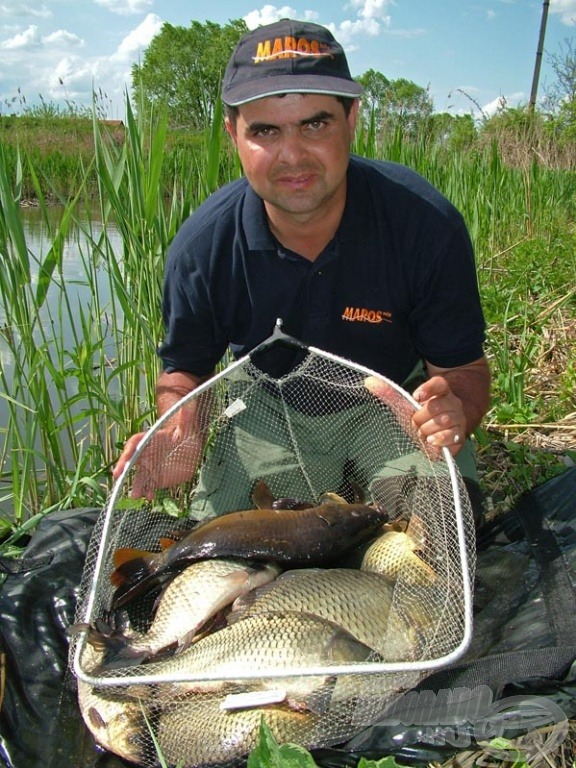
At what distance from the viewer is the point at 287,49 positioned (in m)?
2.06

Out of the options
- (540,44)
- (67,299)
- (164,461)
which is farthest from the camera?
(540,44)

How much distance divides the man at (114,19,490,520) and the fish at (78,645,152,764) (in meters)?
0.70

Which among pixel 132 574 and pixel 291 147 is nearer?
pixel 132 574

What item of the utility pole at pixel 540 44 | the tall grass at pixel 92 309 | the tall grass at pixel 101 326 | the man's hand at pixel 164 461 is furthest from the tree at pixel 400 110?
the utility pole at pixel 540 44

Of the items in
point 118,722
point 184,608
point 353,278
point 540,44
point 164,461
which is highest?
point 540,44

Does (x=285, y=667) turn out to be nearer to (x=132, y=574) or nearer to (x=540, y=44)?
(x=132, y=574)

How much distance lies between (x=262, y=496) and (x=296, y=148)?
1.05 m

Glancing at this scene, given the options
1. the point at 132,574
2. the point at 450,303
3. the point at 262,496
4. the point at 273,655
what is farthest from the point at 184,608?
the point at 450,303

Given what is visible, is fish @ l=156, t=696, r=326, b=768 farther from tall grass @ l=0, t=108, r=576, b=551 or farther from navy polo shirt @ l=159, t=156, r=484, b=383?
navy polo shirt @ l=159, t=156, r=484, b=383

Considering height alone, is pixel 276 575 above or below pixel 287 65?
below

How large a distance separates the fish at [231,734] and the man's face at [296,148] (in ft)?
4.54

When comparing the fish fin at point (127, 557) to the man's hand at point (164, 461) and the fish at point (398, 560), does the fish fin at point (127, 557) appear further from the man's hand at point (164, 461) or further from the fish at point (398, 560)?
the fish at point (398, 560)

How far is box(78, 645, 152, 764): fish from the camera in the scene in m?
1.56

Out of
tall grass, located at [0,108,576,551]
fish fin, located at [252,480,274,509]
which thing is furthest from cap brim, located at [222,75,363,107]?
fish fin, located at [252,480,274,509]
